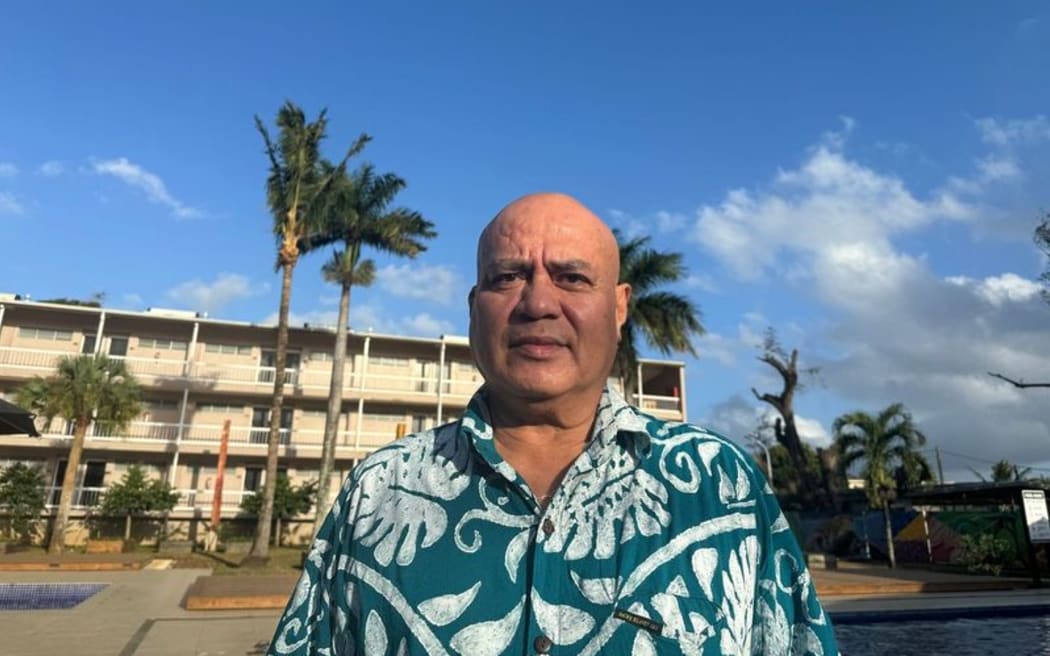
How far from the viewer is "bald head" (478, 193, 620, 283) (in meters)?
1.56

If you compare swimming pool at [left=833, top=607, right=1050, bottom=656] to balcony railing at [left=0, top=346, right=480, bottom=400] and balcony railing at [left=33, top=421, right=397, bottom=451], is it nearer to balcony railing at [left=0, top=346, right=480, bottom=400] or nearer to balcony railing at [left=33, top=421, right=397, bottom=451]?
balcony railing at [left=0, top=346, right=480, bottom=400]

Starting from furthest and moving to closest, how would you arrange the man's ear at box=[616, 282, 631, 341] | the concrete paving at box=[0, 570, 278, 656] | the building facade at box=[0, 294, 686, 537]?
the building facade at box=[0, 294, 686, 537] → the concrete paving at box=[0, 570, 278, 656] → the man's ear at box=[616, 282, 631, 341]

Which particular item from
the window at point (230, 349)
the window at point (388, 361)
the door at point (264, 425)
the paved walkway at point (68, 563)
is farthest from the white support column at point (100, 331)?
the window at point (388, 361)

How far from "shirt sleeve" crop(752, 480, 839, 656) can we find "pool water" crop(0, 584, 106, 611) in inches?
585

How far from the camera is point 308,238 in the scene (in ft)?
79.7

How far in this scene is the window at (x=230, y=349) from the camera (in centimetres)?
3216

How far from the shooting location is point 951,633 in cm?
992

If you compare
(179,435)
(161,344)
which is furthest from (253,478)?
(161,344)

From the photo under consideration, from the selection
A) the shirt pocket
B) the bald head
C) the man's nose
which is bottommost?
the shirt pocket

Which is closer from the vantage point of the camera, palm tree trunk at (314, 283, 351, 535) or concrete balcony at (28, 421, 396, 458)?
palm tree trunk at (314, 283, 351, 535)

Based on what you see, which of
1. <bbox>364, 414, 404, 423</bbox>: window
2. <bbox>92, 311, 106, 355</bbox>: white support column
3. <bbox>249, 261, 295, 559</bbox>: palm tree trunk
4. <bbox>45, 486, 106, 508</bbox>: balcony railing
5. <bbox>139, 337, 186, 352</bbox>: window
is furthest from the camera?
<bbox>364, 414, 404, 423</bbox>: window

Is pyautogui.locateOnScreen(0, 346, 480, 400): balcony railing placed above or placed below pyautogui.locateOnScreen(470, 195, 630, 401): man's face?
above

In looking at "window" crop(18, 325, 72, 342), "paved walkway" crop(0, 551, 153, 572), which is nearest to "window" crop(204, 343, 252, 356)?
"window" crop(18, 325, 72, 342)

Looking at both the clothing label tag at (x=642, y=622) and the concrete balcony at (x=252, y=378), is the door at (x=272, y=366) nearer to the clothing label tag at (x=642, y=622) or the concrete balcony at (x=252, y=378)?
the concrete balcony at (x=252, y=378)
